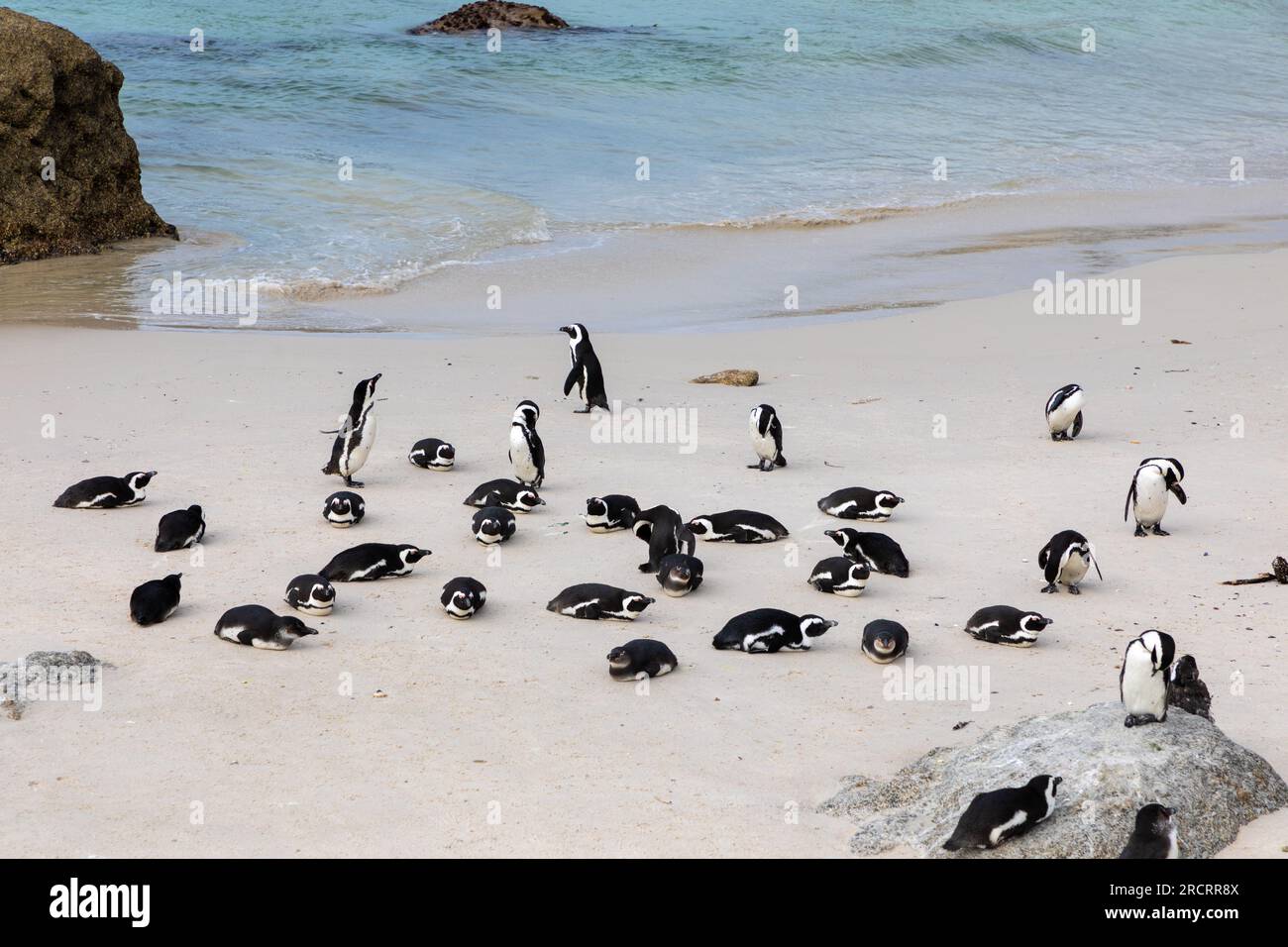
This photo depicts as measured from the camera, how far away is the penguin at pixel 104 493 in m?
7.75

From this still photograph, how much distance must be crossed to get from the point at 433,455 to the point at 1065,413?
4.02m

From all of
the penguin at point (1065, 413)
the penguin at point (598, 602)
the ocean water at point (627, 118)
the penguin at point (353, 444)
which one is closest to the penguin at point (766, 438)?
the penguin at point (1065, 413)

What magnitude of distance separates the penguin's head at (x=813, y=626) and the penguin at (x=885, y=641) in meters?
0.19

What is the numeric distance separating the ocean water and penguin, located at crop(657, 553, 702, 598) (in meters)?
8.76

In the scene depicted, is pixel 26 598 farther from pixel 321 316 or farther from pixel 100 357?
pixel 321 316

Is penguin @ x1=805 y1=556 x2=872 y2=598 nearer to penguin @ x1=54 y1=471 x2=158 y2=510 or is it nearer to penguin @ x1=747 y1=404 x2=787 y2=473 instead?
penguin @ x1=747 y1=404 x2=787 y2=473

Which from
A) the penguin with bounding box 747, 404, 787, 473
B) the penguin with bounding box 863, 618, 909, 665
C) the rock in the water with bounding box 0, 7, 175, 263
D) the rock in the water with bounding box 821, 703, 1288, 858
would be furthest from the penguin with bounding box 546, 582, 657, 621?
the rock in the water with bounding box 0, 7, 175, 263

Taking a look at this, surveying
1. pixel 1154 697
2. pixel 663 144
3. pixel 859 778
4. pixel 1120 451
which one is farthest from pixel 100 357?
pixel 663 144

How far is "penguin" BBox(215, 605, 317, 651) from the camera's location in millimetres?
5898

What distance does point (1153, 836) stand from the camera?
12.8 ft

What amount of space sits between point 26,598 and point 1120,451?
6.41 meters

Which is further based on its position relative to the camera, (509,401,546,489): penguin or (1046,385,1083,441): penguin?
(1046,385,1083,441): penguin

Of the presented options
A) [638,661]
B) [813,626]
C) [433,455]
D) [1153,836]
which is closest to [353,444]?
[433,455]
